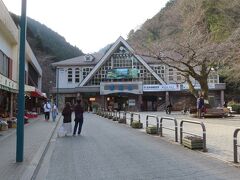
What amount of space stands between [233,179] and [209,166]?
1638 mm

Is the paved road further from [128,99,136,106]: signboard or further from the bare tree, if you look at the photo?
[128,99,136,106]: signboard

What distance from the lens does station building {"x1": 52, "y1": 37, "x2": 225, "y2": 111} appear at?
64.8 m

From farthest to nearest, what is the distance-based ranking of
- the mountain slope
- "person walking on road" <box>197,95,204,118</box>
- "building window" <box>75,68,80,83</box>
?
the mountain slope, "building window" <box>75,68,80,83</box>, "person walking on road" <box>197,95,204,118</box>

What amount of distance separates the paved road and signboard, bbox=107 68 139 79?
52.4 metres

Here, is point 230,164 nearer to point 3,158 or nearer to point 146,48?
point 3,158

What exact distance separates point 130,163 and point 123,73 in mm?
57292

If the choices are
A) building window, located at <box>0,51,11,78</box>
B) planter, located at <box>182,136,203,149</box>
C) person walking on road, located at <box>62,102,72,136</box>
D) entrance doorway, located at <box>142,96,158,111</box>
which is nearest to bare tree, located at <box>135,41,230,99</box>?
building window, located at <box>0,51,11,78</box>

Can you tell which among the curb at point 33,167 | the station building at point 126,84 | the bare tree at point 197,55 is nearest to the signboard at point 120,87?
the station building at point 126,84

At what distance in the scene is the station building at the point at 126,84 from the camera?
64.8 m

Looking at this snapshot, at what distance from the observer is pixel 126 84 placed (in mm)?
65125

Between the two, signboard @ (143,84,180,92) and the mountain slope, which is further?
the mountain slope

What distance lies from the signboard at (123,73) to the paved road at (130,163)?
52.4 metres

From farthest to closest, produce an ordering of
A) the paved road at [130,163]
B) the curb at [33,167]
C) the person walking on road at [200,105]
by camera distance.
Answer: the person walking on road at [200,105]
the paved road at [130,163]
the curb at [33,167]

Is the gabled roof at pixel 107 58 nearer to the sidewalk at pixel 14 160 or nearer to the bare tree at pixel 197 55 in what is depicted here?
the bare tree at pixel 197 55
